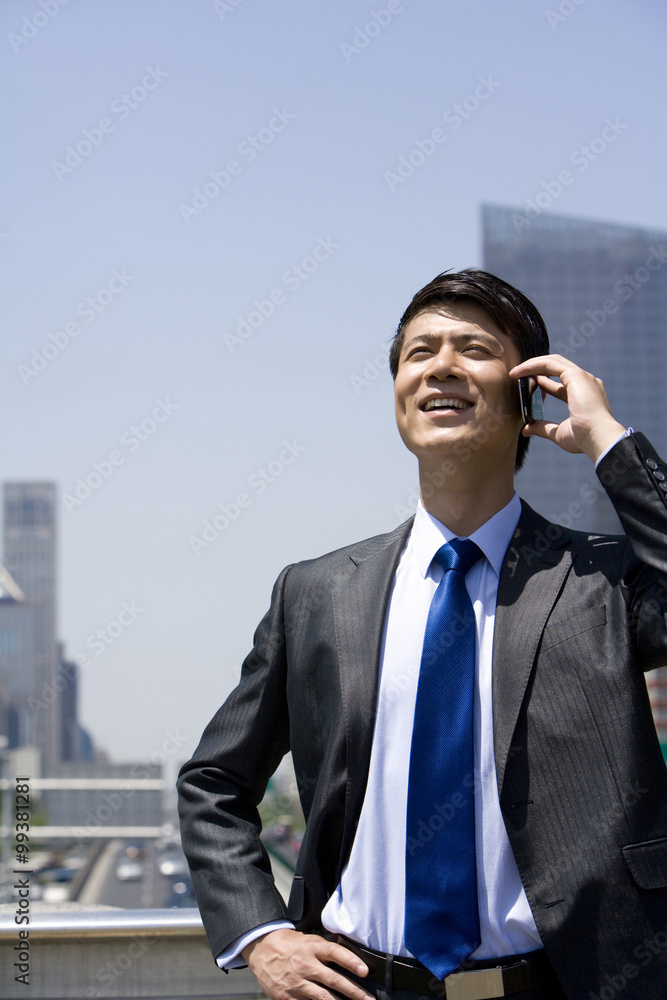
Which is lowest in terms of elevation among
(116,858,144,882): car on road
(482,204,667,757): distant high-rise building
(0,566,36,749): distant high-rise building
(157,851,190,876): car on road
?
(116,858,144,882): car on road

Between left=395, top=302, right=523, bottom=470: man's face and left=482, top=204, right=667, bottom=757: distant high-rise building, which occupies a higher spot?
left=482, top=204, right=667, bottom=757: distant high-rise building

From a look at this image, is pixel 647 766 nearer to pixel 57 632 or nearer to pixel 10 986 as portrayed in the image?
pixel 10 986

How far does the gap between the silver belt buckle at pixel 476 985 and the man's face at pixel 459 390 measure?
42.1 inches

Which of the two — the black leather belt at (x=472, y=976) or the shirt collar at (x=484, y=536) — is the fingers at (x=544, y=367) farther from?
the black leather belt at (x=472, y=976)

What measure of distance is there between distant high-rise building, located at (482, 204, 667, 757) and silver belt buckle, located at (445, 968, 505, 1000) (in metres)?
105

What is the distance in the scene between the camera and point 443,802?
189 cm

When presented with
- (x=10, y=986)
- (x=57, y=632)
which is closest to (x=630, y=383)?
(x=57, y=632)

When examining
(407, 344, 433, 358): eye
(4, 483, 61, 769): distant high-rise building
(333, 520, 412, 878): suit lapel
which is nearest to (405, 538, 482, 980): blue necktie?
(333, 520, 412, 878): suit lapel

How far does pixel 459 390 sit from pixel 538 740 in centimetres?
80

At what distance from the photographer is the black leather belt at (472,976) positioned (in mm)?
1776

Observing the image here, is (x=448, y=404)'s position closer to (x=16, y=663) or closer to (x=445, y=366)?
(x=445, y=366)

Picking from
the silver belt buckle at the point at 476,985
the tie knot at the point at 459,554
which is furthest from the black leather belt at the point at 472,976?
the tie knot at the point at 459,554

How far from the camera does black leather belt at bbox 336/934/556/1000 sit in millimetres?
1776

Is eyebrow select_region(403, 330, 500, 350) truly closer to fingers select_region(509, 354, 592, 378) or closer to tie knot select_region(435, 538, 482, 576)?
fingers select_region(509, 354, 592, 378)
